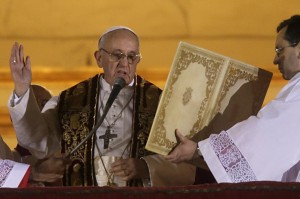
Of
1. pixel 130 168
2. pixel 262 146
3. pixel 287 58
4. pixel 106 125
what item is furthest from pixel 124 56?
pixel 262 146

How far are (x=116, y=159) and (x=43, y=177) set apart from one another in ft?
1.49

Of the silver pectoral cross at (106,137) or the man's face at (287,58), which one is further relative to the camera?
the silver pectoral cross at (106,137)

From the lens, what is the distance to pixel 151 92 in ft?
16.3

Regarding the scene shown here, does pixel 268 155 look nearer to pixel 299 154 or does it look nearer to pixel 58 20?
pixel 299 154

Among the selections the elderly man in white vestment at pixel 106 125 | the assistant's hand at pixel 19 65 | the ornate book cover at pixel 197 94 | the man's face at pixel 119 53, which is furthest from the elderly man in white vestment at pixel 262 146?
the assistant's hand at pixel 19 65

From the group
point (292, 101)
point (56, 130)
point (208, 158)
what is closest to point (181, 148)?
point (208, 158)

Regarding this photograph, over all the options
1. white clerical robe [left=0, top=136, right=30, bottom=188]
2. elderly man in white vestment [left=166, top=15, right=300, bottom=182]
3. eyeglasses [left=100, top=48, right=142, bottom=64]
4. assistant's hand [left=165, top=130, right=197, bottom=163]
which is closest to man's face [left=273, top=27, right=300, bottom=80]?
elderly man in white vestment [left=166, top=15, right=300, bottom=182]

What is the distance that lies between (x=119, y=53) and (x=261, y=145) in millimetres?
943

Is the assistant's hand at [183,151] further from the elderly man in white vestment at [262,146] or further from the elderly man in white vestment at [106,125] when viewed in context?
the elderly man in white vestment at [106,125]

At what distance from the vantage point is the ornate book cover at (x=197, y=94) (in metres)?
4.30

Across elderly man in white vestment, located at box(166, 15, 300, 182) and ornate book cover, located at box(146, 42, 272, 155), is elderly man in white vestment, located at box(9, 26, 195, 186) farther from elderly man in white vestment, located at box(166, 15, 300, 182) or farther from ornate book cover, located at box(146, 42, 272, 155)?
elderly man in white vestment, located at box(166, 15, 300, 182)

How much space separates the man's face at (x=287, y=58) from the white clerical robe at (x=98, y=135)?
29.4 inches

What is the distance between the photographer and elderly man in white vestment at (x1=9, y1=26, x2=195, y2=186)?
4.51 metres

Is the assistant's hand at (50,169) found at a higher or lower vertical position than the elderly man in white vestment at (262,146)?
lower
